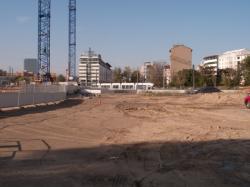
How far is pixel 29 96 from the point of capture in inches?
1590

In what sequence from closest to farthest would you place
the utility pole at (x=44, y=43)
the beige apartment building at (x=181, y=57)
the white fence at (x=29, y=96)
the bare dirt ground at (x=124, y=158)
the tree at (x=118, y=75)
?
the bare dirt ground at (x=124, y=158), the white fence at (x=29, y=96), the utility pole at (x=44, y=43), the tree at (x=118, y=75), the beige apartment building at (x=181, y=57)

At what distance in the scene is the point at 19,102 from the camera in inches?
1475

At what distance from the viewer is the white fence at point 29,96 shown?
114 feet

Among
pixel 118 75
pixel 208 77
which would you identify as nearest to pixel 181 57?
pixel 118 75

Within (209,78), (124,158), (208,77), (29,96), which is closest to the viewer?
(124,158)

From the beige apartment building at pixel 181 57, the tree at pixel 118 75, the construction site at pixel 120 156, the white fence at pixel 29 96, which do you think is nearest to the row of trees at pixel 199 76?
the tree at pixel 118 75

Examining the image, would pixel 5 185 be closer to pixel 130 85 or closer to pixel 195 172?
pixel 195 172

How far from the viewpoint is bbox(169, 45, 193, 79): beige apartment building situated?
185m

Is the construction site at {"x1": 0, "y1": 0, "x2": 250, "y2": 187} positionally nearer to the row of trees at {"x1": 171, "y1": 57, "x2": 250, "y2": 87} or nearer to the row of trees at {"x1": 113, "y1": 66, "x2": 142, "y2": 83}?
the row of trees at {"x1": 171, "y1": 57, "x2": 250, "y2": 87}

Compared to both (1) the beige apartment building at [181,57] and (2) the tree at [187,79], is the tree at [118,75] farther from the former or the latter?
(2) the tree at [187,79]

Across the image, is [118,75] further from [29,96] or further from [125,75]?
[29,96]

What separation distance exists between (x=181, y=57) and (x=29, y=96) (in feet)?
493

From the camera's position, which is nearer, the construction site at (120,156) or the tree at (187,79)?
the construction site at (120,156)

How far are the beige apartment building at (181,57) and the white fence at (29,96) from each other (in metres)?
132
